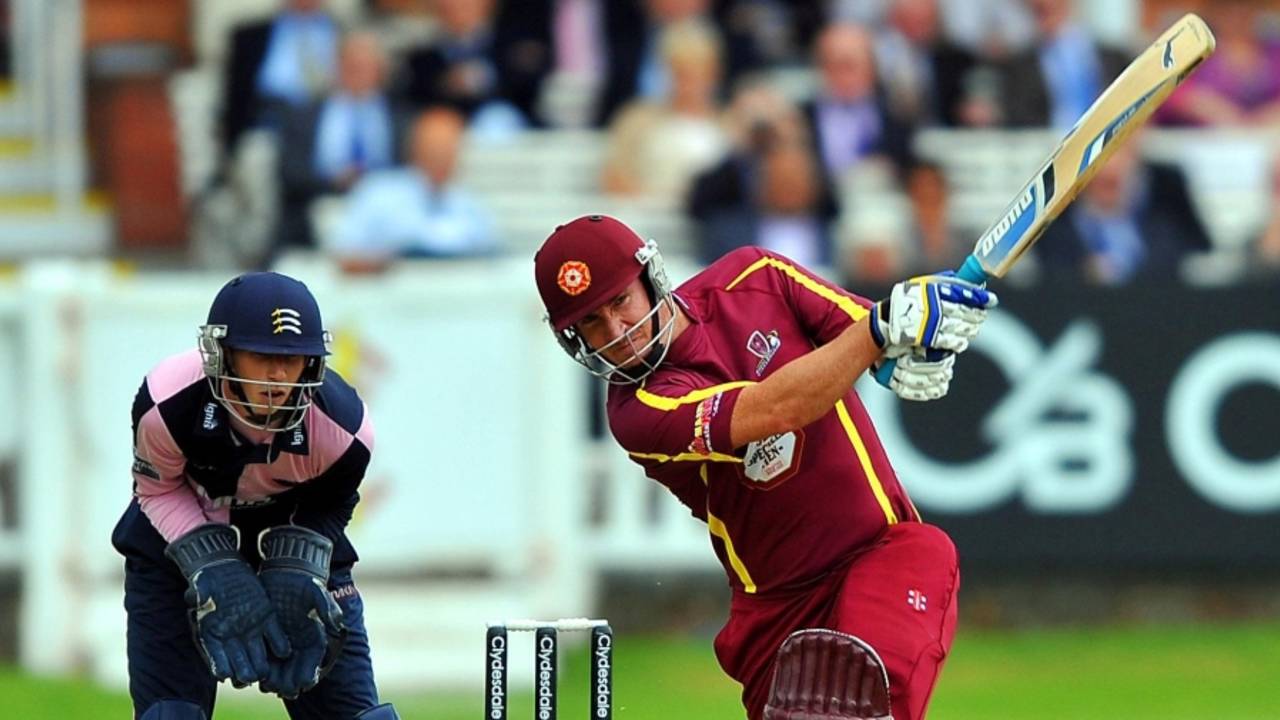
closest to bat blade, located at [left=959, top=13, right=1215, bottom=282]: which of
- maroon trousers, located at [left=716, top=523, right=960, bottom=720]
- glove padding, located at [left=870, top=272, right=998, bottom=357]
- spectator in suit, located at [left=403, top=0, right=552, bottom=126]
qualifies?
glove padding, located at [left=870, top=272, right=998, bottom=357]

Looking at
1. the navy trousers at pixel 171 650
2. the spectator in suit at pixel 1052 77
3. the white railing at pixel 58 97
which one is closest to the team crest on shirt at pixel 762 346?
the navy trousers at pixel 171 650

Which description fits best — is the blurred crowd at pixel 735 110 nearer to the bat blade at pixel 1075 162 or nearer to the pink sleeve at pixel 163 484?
the pink sleeve at pixel 163 484

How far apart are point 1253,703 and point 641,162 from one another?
3824 mm

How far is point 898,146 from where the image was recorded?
41.1 ft

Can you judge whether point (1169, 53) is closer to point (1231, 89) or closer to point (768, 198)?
point (768, 198)

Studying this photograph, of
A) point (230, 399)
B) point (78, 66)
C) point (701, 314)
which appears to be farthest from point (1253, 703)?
point (78, 66)

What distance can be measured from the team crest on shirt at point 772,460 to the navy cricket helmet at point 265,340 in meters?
1.09

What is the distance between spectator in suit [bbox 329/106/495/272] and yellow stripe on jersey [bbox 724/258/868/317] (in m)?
4.95

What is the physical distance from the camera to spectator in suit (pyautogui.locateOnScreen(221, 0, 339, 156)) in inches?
495

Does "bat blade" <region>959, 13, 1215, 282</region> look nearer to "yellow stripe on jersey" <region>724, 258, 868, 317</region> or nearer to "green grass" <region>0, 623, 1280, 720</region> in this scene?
"yellow stripe on jersey" <region>724, 258, 868, 317</region>

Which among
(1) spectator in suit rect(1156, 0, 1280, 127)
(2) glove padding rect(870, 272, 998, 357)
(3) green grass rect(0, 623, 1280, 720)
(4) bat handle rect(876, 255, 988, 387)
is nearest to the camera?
(2) glove padding rect(870, 272, 998, 357)

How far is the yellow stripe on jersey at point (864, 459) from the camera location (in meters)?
6.68

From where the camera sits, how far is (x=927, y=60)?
1314 cm

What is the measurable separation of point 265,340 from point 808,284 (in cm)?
138
